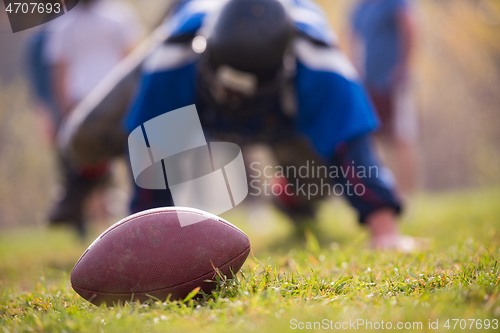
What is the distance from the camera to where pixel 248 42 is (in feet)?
5.87

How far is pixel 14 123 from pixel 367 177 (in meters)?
10.6

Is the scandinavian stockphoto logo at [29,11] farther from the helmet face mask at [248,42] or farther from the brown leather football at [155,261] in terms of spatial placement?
the brown leather football at [155,261]

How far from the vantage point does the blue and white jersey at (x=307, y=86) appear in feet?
6.65

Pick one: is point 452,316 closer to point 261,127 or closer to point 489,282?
point 489,282

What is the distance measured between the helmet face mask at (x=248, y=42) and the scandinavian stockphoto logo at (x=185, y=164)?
A: 0.28 m

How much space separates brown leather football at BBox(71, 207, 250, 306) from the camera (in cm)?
121

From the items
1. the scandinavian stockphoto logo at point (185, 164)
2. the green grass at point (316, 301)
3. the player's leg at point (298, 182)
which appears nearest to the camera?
the green grass at point (316, 301)

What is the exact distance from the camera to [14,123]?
1051cm

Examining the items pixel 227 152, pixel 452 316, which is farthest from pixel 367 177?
pixel 452 316

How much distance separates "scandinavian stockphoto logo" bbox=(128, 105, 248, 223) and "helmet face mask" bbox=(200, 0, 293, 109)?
28 centimetres

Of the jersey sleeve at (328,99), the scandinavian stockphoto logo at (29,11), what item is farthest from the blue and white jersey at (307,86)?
the scandinavian stockphoto logo at (29,11)

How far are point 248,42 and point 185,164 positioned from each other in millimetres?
652

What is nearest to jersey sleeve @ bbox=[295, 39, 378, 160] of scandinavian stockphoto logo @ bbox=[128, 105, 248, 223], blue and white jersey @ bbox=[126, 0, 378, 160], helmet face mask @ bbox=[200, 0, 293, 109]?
blue and white jersey @ bbox=[126, 0, 378, 160]

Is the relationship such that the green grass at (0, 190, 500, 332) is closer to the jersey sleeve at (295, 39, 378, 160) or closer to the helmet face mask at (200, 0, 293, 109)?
the jersey sleeve at (295, 39, 378, 160)
